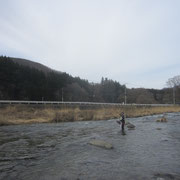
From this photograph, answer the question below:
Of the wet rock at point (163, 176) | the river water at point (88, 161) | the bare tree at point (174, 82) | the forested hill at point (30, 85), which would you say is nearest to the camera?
the wet rock at point (163, 176)

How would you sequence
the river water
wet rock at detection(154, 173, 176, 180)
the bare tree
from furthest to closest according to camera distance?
1. the bare tree
2. the river water
3. wet rock at detection(154, 173, 176, 180)

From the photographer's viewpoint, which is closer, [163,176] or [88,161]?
[163,176]

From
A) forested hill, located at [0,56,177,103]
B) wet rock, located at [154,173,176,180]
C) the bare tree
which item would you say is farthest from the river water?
the bare tree

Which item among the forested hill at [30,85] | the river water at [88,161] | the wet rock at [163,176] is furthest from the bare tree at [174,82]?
the wet rock at [163,176]

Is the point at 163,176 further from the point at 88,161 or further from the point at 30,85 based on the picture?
the point at 30,85

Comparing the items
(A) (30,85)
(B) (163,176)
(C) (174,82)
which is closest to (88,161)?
(B) (163,176)

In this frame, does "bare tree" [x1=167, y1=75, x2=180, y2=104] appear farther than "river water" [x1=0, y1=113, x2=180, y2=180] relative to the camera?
Yes

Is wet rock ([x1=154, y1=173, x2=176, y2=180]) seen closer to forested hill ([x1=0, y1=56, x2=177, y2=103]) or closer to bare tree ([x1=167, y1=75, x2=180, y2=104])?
forested hill ([x1=0, y1=56, x2=177, y2=103])

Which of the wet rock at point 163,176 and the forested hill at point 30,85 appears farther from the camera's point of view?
the forested hill at point 30,85

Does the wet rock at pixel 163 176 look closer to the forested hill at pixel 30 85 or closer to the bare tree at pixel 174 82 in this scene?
the forested hill at pixel 30 85

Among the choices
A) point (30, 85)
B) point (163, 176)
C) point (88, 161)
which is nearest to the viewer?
point (163, 176)

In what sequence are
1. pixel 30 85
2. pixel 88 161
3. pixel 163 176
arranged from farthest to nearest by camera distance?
pixel 30 85
pixel 88 161
pixel 163 176

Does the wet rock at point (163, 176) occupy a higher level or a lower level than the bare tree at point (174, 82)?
lower

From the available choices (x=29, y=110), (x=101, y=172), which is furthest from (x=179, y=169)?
(x=29, y=110)
